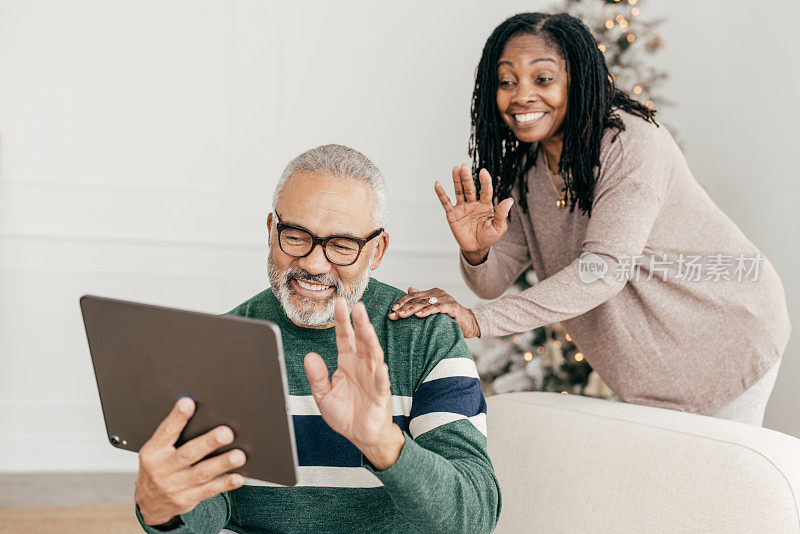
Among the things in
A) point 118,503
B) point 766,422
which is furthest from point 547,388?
point 118,503

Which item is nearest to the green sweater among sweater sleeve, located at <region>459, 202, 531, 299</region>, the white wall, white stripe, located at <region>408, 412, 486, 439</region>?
white stripe, located at <region>408, 412, 486, 439</region>

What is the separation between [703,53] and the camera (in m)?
3.55

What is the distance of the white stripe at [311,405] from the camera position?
127 cm

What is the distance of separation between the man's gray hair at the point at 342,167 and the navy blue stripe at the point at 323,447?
35 cm

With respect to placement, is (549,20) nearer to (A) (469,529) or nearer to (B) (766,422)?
(A) (469,529)

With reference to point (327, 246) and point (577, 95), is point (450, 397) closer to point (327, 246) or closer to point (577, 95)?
point (327, 246)

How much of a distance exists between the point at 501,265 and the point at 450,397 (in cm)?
72

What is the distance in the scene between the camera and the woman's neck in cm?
175

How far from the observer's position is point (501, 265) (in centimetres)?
189

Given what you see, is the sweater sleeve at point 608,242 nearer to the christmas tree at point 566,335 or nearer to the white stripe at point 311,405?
the white stripe at point 311,405

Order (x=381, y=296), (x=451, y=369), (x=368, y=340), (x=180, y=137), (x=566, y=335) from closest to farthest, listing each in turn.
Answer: (x=368, y=340), (x=451, y=369), (x=381, y=296), (x=566, y=335), (x=180, y=137)

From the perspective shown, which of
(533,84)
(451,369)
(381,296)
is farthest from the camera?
(533,84)

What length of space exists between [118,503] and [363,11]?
229 centimetres

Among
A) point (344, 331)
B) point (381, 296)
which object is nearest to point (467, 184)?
point (381, 296)
